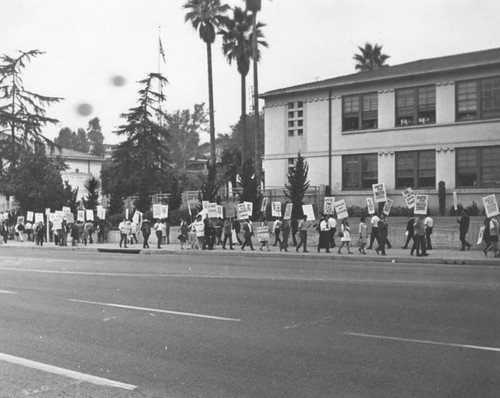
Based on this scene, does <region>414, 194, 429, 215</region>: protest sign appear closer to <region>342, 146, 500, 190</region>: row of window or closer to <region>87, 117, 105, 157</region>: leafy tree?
<region>342, 146, 500, 190</region>: row of window

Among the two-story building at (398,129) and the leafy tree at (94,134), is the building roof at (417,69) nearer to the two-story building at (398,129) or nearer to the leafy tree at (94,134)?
the two-story building at (398,129)

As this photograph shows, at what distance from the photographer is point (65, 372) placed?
6.66 metres

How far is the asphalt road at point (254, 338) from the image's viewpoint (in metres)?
6.16

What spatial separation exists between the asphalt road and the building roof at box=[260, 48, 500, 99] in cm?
2176

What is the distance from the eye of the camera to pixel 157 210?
34844mm

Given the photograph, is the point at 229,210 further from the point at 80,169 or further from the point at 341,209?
the point at 80,169

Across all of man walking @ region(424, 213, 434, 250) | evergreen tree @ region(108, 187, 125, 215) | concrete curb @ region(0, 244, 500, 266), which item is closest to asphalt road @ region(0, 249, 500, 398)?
concrete curb @ region(0, 244, 500, 266)

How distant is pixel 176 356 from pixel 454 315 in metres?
4.65

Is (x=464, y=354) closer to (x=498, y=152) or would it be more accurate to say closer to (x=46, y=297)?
(x=46, y=297)

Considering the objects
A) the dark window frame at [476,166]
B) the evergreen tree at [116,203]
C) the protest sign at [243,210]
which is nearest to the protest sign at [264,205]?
the protest sign at [243,210]

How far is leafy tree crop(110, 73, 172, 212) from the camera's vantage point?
168 ft

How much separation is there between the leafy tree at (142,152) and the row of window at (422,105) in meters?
19.2

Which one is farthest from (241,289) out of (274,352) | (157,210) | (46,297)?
(157,210)

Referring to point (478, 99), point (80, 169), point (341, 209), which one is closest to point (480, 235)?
point (341, 209)
